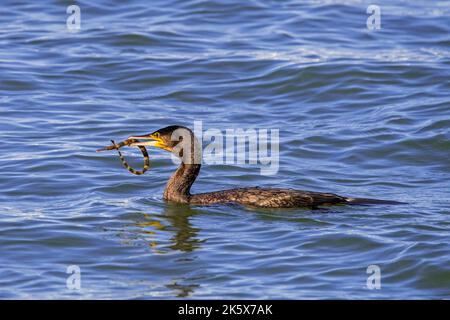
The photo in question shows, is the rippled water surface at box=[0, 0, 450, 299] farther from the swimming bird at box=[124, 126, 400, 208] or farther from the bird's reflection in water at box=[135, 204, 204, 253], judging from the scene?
the swimming bird at box=[124, 126, 400, 208]

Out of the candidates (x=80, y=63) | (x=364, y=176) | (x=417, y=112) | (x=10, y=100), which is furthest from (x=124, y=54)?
(x=364, y=176)

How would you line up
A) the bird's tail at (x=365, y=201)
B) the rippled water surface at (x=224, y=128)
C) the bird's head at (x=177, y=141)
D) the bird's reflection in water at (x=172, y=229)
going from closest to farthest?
the rippled water surface at (x=224, y=128) < the bird's reflection in water at (x=172, y=229) < the bird's tail at (x=365, y=201) < the bird's head at (x=177, y=141)

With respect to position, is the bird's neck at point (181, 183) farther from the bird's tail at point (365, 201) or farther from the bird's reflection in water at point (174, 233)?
the bird's tail at point (365, 201)

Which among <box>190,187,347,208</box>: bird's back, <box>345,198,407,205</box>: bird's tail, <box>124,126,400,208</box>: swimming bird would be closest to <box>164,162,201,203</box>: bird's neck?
<box>124,126,400,208</box>: swimming bird

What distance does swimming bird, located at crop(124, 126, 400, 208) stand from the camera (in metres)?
11.4

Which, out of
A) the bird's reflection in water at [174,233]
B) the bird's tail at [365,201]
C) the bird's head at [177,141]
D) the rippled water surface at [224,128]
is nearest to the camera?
the bird's reflection in water at [174,233]

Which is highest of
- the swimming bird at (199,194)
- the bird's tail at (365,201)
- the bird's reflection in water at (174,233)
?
the swimming bird at (199,194)

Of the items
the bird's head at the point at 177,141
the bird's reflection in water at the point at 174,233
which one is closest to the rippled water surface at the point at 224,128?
the bird's reflection in water at the point at 174,233

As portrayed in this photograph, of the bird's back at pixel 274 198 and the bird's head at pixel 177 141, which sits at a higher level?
the bird's head at pixel 177 141

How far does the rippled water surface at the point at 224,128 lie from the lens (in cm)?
966

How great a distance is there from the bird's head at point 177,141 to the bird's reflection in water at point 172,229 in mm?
620

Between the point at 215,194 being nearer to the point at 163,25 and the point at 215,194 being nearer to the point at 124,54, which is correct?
the point at 124,54

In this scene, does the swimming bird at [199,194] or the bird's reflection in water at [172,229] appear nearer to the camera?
the bird's reflection in water at [172,229]

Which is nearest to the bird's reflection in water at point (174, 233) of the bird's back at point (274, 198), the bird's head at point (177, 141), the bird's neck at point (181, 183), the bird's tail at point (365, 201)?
the bird's neck at point (181, 183)
